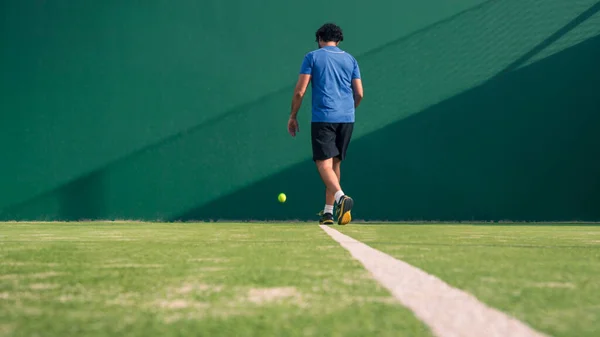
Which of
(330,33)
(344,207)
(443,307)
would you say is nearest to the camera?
(443,307)

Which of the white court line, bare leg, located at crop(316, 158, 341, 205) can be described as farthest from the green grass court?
bare leg, located at crop(316, 158, 341, 205)

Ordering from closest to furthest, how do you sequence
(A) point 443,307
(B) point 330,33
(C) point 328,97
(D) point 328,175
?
(A) point 443,307, (D) point 328,175, (C) point 328,97, (B) point 330,33

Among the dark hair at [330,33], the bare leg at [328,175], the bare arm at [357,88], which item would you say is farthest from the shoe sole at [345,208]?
the dark hair at [330,33]

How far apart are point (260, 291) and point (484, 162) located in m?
6.27

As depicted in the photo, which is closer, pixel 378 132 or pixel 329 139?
pixel 329 139

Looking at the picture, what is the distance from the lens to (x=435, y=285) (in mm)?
1866

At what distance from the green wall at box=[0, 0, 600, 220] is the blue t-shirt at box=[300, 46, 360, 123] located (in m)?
1.67

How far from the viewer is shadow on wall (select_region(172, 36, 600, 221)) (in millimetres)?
7656

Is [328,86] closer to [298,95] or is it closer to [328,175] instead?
[298,95]

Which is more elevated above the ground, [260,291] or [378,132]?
[378,132]

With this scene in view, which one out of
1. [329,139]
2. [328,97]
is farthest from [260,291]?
[328,97]

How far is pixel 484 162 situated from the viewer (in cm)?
767

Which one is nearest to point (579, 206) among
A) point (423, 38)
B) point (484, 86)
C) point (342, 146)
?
point (484, 86)

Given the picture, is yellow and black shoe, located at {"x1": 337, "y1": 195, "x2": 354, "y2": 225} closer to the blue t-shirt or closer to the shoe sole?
the shoe sole
